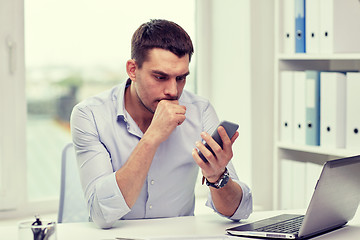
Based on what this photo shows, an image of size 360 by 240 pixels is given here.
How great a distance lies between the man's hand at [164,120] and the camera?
80.0 inches

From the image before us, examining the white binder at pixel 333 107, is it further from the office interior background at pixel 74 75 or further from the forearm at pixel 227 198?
the forearm at pixel 227 198

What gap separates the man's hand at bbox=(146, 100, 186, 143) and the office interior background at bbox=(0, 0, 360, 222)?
3.47ft

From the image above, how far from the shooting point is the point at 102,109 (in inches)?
86.2

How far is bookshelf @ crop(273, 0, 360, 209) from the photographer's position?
2.93m

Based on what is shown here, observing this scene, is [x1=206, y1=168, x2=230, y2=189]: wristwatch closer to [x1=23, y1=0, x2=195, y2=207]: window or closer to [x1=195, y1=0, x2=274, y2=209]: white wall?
[x1=195, y1=0, x2=274, y2=209]: white wall

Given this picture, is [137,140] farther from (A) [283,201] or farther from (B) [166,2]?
(B) [166,2]

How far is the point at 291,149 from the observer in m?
3.10

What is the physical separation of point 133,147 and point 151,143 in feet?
0.65

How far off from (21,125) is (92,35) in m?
0.63

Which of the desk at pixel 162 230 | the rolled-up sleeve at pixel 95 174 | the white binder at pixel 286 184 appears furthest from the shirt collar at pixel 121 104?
the white binder at pixel 286 184

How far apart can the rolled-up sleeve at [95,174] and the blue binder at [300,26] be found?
1.21 metres

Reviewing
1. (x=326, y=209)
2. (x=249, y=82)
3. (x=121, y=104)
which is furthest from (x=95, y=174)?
(x=249, y=82)

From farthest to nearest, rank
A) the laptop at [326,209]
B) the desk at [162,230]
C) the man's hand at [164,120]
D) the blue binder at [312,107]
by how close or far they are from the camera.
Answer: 1. the blue binder at [312,107]
2. the man's hand at [164,120]
3. the desk at [162,230]
4. the laptop at [326,209]

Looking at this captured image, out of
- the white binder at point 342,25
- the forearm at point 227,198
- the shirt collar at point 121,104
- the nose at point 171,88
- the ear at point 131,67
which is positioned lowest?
the forearm at point 227,198
